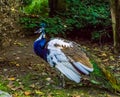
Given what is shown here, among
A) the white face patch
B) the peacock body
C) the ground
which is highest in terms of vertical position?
the white face patch

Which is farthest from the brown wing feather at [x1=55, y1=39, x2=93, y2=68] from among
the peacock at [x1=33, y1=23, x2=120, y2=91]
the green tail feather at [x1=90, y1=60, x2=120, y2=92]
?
the green tail feather at [x1=90, y1=60, x2=120, y2=92]

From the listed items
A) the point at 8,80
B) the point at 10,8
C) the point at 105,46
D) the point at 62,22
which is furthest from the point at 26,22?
the point at 8,80

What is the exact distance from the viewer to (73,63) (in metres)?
5.89

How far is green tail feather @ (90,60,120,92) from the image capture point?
5898mm

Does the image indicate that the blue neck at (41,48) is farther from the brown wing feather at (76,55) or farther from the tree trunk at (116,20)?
the tree trunk at (116,20)

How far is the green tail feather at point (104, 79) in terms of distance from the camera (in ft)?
19.4

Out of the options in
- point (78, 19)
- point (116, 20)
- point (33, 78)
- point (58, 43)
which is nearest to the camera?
point (58, 43)

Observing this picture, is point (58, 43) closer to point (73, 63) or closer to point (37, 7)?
point (73, 63)

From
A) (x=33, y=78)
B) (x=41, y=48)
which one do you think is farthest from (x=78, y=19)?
(x=41, y=48)

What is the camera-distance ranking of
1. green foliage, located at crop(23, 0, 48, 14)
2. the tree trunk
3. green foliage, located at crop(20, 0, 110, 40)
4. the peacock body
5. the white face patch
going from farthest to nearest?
green foliage, located at crop(23, 0, 48, 14) → green foliage, located at crop(20, 0, 110, 40) → the tree trunk → the white face patch → the peacock body

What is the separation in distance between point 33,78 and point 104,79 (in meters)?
1.26

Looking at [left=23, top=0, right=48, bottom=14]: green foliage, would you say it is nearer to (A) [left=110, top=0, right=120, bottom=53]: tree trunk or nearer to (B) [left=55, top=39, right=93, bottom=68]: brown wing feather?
(A) [left=110, top=0, right=120, bottom=53]: tree trunk

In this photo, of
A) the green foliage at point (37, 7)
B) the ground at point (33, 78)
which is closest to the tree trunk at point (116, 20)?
the ground at point (33, 78)

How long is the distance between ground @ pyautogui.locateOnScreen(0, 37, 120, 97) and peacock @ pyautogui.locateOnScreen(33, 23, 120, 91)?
214 millimetres
